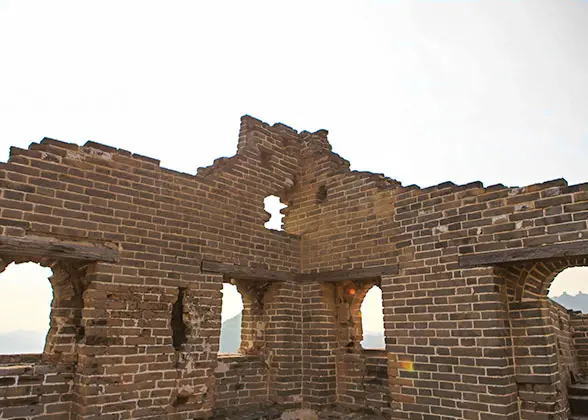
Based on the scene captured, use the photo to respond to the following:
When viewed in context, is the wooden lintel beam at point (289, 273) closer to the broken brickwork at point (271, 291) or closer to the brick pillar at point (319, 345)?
the broken brickwork at point (271, 291)

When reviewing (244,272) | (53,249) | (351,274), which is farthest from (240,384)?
(53,249)

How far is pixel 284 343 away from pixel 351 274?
1.83 m

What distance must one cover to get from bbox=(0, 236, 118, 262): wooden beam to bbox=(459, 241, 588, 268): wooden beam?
514 centimetres

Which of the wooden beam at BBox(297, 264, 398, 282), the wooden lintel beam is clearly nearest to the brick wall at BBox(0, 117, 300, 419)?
the wooden lintel beam

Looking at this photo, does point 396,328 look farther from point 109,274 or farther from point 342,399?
point 109,274

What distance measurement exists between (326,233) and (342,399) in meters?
3.16

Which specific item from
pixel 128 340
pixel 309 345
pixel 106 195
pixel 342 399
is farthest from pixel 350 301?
pixel 106 195

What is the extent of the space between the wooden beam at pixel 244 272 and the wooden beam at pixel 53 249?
1.63 meters

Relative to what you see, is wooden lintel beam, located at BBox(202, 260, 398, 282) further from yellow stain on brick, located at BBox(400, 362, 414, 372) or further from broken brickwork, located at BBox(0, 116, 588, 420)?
yellow stain on brick, located at BBox(400, 362, 414, 372)

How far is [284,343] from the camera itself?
813 cm

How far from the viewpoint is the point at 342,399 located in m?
8.02

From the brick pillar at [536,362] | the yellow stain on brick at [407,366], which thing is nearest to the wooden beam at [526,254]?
the brick pillar at [536,362]

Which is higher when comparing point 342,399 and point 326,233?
point 326,233

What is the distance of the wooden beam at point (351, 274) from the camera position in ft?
24.4
